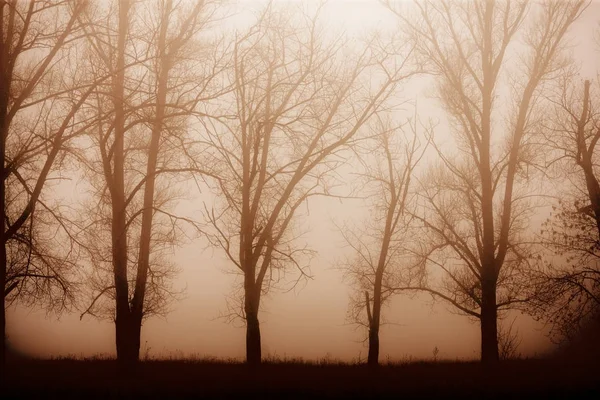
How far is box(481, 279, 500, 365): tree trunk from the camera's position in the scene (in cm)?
1591

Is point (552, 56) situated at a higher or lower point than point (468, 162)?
higher

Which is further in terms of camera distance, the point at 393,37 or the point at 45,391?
the point at 393,37

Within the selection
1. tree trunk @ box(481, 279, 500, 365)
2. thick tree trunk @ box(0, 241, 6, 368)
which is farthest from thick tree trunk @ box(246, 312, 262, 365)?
tree trunk @ box(481, 279, 500, 365)

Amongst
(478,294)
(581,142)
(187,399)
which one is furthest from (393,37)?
(187,399)

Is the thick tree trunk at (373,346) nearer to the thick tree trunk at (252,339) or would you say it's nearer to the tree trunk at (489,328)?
the tree trunk at (489,328)

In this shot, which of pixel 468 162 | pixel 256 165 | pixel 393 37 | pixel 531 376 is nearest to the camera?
pixel 531 376

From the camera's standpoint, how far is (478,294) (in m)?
18.6

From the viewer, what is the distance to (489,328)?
16.0 meters

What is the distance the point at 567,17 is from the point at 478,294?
803cm

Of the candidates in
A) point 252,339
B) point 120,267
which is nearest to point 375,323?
point 252,339

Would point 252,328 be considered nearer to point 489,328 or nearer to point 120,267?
point 120,267

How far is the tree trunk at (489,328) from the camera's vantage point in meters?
15.9

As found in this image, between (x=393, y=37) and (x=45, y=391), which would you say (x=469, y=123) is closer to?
(x=393, y=37)

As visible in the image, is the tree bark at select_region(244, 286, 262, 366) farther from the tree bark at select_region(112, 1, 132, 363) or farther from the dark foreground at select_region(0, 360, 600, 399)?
the tree bark at select_region(112, 1, 132, 363)
